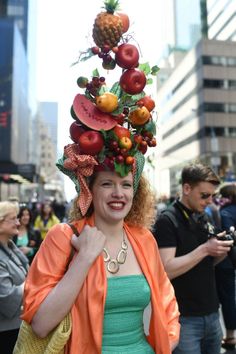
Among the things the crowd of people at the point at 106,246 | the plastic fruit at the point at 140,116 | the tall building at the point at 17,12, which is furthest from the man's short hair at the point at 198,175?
the tall building at the point at 17,12

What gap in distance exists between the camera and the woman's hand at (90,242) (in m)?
1.96

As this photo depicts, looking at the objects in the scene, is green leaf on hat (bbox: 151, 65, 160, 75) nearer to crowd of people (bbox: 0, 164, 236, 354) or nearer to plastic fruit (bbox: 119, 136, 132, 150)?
plastic fruit (bbox: 119, 136, 132, 150)

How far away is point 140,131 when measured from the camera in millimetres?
2229

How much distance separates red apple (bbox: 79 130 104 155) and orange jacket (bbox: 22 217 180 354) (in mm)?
389

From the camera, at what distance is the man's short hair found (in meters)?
3.15

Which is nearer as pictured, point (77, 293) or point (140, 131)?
point (77, 293)

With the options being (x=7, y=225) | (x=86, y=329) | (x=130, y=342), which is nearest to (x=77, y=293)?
(x=86, y=329)

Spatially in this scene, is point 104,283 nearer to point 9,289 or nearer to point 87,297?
point 87,297

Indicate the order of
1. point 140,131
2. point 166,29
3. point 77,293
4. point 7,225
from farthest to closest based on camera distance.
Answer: point 166,29, point 7,225, point 140,131, point 77,293

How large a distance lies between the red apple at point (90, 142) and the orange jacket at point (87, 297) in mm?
389

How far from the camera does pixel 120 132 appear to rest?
2.10 meters

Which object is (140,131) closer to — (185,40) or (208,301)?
(208,301)

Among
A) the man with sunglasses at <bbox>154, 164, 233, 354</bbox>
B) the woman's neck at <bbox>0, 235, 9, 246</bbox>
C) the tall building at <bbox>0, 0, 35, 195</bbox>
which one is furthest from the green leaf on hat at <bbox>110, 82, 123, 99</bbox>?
the tall building at <bbox>0, 0, 35, 195</bbox>

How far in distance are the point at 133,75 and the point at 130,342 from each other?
1.30m
